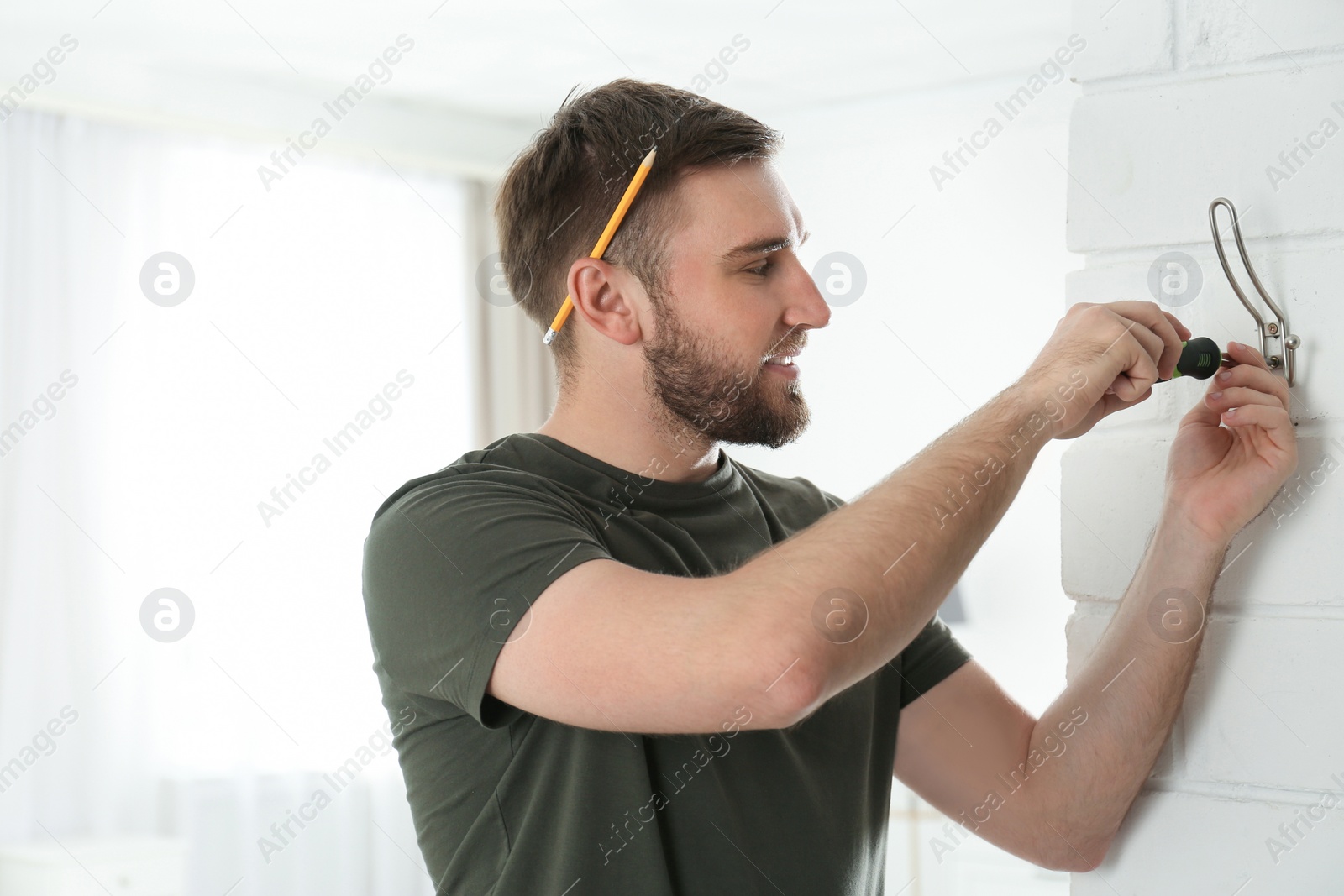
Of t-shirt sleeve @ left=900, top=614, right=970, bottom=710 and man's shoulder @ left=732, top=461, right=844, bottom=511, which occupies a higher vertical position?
man's shoulder @ left=732, top=461, right=844, bottom=511

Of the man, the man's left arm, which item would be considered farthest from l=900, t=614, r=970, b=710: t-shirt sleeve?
the man's left arm

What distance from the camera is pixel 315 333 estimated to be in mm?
3785

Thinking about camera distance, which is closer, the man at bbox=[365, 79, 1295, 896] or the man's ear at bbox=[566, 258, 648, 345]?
the man at bbox=[365, 79, 1295, 896]

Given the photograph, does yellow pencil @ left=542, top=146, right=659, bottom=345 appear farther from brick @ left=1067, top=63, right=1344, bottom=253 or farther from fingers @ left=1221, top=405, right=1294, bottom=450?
fingers @ left=1221, top=405, right=1294, bottom=450

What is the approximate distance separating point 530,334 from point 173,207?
1426 millimetres

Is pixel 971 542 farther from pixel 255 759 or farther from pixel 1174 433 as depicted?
pixel 255 759

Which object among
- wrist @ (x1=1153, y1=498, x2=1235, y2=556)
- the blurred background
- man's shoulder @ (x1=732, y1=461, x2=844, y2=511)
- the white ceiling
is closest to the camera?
wrist @ (x1=1153, y1=498, x2=1235, y2=556)

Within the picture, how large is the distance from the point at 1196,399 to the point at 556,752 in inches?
23.6

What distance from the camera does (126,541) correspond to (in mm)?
3283

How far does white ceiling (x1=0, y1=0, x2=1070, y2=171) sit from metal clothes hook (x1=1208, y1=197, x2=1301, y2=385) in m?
2.26

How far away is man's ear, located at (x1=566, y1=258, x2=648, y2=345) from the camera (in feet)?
4.14

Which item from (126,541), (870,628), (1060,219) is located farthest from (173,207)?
(870,628)

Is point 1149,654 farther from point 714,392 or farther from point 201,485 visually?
point 201,485

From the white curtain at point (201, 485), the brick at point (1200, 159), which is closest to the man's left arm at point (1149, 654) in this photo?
the brick at point (1200, 159)
